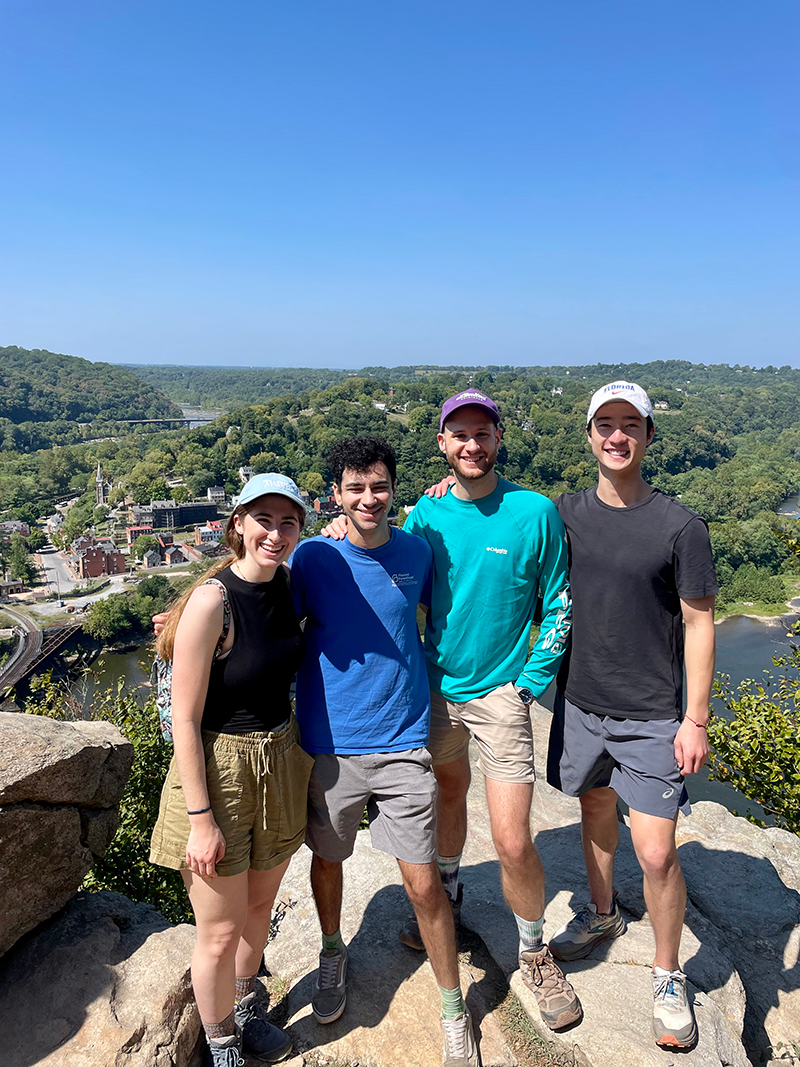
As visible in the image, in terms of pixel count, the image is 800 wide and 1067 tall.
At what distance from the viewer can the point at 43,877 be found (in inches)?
109

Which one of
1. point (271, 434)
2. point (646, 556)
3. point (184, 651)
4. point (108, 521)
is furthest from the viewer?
point (271, 434)

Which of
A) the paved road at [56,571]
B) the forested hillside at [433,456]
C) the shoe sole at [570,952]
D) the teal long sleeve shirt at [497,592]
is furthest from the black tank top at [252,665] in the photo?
the paved road at [56,571]

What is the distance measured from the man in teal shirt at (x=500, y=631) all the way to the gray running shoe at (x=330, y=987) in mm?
738

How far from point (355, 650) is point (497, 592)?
24.2 inches

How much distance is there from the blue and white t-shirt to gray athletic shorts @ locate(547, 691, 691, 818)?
2.33 ft

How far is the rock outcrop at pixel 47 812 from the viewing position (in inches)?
103

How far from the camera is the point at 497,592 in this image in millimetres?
2684

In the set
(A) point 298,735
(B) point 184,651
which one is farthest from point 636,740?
(B) point 184,651

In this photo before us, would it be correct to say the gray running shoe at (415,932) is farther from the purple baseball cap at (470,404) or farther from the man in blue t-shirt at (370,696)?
the purple baseball cap at (470,404)

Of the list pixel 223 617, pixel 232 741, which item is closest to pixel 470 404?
pixel 223 617

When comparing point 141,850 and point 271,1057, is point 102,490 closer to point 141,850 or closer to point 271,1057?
point 141,850

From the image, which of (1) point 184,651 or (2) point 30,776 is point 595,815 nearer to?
(1) point 184,651

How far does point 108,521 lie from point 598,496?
71.2 m

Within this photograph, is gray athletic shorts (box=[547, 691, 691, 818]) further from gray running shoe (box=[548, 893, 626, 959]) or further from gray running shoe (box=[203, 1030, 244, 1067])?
gray running shoe (box=[203, 1030, 244, 1067])
